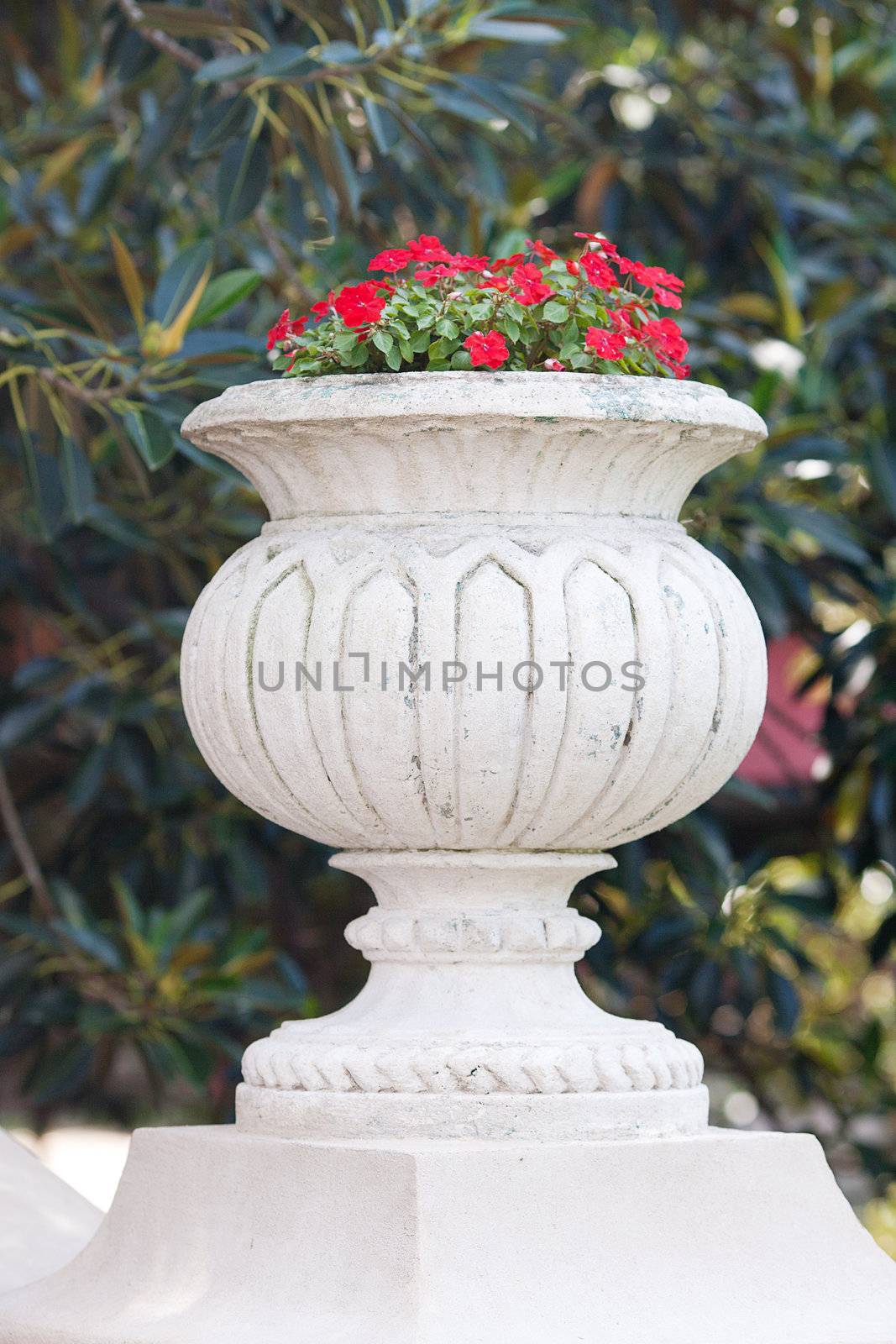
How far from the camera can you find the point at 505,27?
377 centimetres

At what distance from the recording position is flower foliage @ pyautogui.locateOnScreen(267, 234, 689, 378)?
2490 millimetres

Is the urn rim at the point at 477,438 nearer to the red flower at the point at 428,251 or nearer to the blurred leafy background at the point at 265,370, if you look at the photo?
the red flower at the point at 428,251

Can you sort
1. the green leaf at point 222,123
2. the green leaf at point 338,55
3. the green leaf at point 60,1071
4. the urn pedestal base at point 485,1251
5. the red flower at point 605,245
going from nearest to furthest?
the urn pedestal base at point 485,1251
the red flower at point 605,245
the green leaf at point 338,55
the green leaf at point 222,123
the green leaf at point 60,1071

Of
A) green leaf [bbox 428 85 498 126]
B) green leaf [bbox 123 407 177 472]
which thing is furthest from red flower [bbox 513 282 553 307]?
green leaf [bbox 428 85 498 126]

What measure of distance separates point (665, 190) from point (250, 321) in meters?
1.27

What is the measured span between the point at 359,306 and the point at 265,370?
120cm

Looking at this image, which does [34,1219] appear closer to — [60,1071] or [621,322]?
[60,1071]

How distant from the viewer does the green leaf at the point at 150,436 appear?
318 cm

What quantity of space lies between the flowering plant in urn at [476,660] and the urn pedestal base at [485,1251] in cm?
9

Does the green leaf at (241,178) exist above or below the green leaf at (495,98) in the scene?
below

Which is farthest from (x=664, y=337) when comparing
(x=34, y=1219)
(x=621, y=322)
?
(x=34, y=1219)

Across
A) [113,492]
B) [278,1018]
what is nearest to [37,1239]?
[278,1018]

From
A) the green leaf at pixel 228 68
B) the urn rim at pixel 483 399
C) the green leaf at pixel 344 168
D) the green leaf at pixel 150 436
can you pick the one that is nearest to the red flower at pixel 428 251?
the urn rim at pixel 483 399

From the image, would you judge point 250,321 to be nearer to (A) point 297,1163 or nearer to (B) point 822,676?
(B) point 822,676
